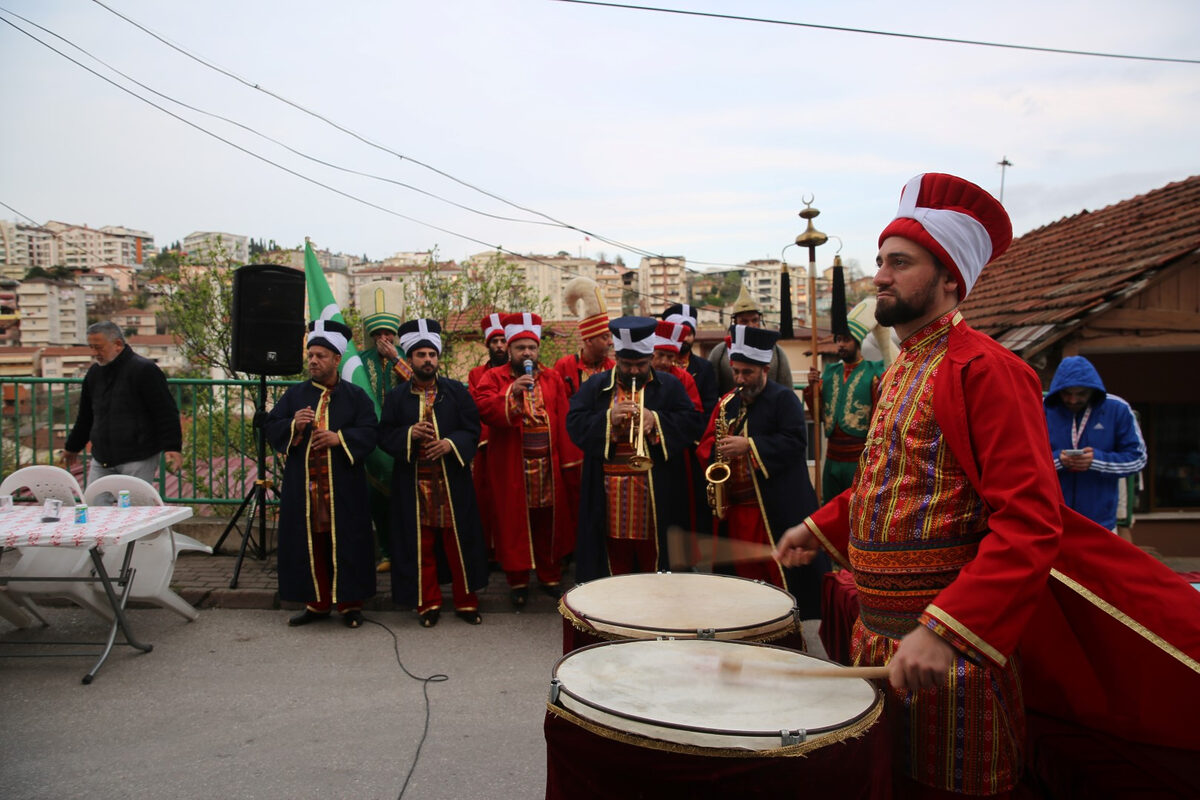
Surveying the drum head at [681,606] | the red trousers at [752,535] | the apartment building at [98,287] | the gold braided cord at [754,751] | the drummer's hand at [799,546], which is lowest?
the red trousers at [752,535]

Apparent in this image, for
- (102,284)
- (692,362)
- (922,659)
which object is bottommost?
(922,659)

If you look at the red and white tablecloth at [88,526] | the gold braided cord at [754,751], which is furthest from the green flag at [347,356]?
the gold braided cord at [754,751]

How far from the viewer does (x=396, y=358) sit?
24.1 feet

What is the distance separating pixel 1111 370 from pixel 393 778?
9.43 m

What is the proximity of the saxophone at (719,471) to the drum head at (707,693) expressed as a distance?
2.56 meters

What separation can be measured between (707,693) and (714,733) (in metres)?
0.31

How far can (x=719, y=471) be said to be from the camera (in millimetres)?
5277

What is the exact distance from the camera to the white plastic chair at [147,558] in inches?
227

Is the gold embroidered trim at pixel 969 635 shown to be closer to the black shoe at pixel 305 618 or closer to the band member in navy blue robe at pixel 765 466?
the band member in navy blue robe at pixel 765 466

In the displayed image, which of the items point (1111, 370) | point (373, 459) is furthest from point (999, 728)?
point (1111, 370)

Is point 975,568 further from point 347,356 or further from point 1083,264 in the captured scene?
point 1083,264

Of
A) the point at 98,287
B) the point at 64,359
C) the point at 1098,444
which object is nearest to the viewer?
the point at 1098,444

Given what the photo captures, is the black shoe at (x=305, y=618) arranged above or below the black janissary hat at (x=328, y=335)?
below

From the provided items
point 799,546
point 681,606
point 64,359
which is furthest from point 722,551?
point 64,359
